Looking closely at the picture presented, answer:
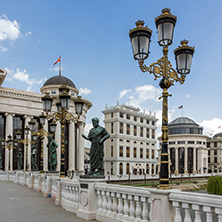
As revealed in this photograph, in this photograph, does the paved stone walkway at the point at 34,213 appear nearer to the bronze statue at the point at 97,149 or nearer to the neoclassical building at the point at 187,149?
the bronze statue at the point at 97,149

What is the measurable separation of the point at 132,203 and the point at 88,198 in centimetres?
219

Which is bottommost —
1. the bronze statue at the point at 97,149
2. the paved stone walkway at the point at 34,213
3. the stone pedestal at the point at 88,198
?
the paved stone walkway at the point at 34,213

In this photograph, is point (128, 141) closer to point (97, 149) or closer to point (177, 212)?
point (97, 149)

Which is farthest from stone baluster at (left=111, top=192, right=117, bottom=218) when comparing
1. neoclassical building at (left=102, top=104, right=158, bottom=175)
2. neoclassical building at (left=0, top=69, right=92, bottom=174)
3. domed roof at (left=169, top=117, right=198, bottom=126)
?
domed roof at (left=169, top=117, right=198, bottom=126)

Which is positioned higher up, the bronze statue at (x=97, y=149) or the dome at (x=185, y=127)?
the dome at (x=185, y=127)

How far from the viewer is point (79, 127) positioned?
6881cm

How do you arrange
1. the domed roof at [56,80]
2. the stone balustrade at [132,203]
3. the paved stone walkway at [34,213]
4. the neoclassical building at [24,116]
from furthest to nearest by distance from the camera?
1. the domed roof at [56,80]
2. the neoclassical building at [24,116]
3. the paved stone walkway at [34,213]
4. the stone balustrade at [132,203]

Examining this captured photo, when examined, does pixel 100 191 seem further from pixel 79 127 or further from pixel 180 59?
pixel 79 127

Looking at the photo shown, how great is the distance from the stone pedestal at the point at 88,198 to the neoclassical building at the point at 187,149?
104 meters

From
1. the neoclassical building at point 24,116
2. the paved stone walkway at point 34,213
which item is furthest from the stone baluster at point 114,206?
the neoclassical building at point 24,116

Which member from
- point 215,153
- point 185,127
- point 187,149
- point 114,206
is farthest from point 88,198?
point 215,153

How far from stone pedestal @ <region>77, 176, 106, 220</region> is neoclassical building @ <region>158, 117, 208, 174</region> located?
103999 mm

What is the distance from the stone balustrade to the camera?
5949mm

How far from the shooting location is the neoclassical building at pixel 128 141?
8619 centimetres
